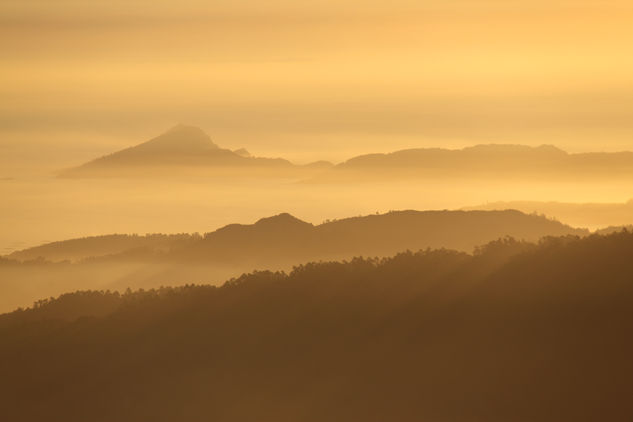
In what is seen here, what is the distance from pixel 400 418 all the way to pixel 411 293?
37787mm

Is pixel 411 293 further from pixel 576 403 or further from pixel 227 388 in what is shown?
pixel 576 403

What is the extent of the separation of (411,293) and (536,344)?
111ft

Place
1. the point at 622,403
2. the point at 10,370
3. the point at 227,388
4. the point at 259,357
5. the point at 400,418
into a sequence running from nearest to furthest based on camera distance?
the point at 622,403 → the point at 400,418 → the point at 227,388 → the point at 259,357 → the point at 10,370

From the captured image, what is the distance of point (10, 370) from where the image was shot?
19612 centimetres

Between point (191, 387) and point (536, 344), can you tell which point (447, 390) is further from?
point (191, 387)

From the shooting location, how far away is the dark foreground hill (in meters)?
141

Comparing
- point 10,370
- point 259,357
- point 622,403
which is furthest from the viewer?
point 10,370

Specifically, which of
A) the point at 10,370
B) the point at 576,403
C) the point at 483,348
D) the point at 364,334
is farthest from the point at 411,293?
the point at 10,370

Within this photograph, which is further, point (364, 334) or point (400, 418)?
point (364, 334)

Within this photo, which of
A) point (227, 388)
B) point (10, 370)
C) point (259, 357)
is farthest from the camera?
point (10, 370)

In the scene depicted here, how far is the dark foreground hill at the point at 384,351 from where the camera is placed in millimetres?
141125

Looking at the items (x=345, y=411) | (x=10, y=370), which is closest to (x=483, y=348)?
(x=345, y=411)

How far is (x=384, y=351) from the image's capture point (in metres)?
164

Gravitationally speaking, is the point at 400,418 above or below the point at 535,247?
below
